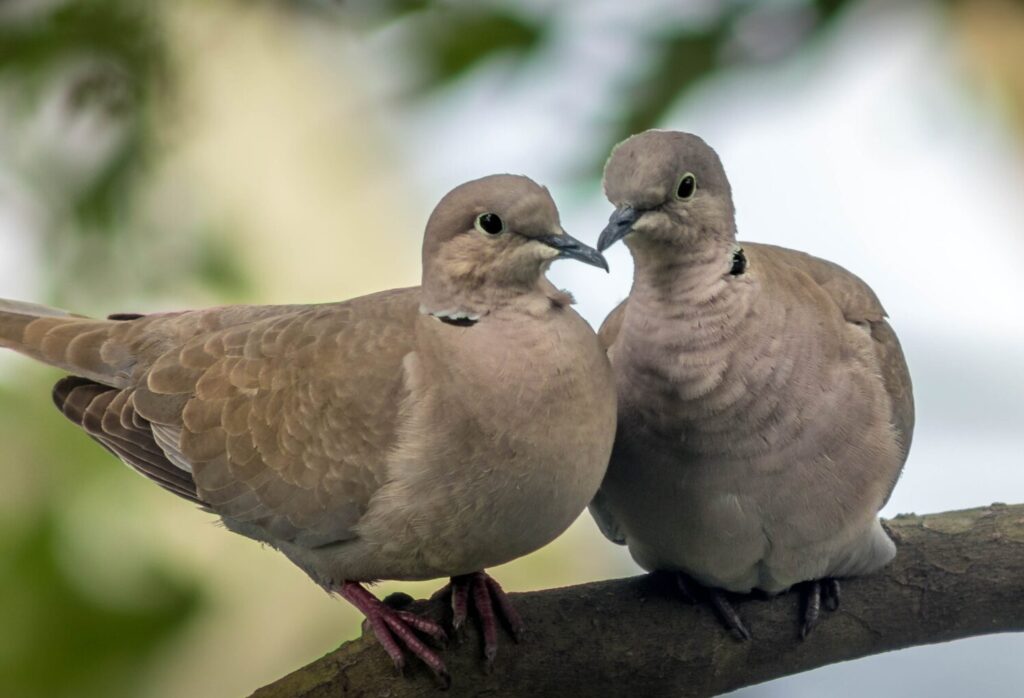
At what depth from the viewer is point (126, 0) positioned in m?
2.50

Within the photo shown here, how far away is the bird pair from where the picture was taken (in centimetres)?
162

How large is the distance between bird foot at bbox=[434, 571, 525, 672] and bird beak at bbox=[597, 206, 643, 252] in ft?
1.82

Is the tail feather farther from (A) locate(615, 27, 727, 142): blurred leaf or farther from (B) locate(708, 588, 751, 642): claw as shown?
(B) locate(708, 588, 751, 642): claw

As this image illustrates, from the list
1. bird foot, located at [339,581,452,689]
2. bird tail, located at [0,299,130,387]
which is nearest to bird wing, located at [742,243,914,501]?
bird foot, located at [339,581,452,689]

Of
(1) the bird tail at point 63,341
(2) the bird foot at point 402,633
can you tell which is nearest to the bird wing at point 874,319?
(2) the bird foot at point 402,633

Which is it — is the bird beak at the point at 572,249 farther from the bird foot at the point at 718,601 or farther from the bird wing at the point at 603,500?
the bird foot at the point at 718,601

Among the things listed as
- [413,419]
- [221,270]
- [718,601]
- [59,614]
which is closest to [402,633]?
[413,419]

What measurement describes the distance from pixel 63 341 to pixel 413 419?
75 centimetres

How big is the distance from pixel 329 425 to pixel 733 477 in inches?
21.8

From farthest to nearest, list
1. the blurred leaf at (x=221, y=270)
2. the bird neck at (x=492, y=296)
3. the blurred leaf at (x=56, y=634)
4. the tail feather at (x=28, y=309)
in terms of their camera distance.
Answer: the blurred leaf at (x=221, y=270), the blurred leaf at (x=56, y=634), the tail feather at (x=28, y=309), the bird neck at (x=492, y=296)

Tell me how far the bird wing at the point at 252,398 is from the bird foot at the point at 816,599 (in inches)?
29.2

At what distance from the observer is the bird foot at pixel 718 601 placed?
6.60 ft

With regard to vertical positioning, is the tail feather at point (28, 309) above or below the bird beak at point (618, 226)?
above

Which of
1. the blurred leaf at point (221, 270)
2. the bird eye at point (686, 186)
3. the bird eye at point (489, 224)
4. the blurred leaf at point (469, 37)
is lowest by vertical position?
the bird eye at point (489, 224)
